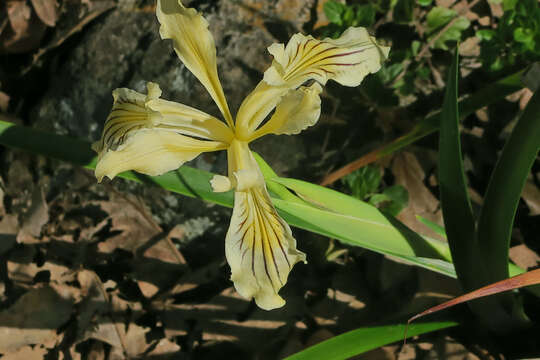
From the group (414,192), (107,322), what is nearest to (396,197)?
(414,192)

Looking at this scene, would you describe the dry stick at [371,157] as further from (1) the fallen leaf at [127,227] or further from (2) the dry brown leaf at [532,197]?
(1) the fallen leaf at [127,227]

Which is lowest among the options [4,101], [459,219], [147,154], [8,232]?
[459,219]

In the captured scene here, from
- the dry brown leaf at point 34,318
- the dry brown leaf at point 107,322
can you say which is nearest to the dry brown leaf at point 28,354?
the dry brown leaf at point 34,318

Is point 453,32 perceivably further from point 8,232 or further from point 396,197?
point 8,232

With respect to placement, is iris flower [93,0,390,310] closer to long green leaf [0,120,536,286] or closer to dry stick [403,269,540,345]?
long green leaf [0,120,536,286]

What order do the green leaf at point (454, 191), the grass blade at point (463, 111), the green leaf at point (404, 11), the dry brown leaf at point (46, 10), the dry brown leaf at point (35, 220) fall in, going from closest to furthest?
the green leaf at point (454, 191), the grass blade at point (463, 111), the green leaf at point (404, 11), the dry brown leaf at point (35, 220), the dry brown leaf at point (46, 10)

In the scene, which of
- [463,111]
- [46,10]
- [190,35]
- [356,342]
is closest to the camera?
[190,35]
